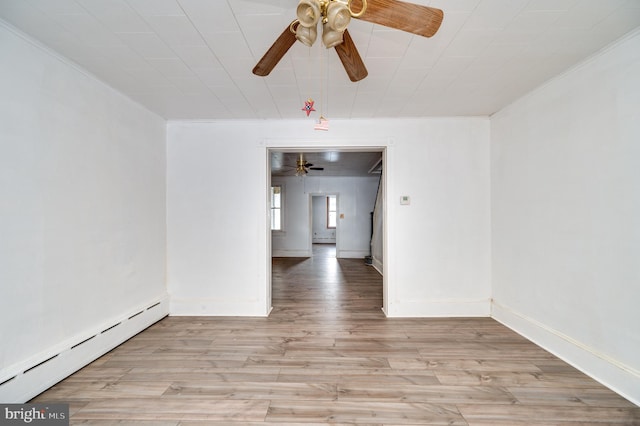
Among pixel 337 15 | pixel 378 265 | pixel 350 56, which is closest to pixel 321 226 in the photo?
pixel 378 265

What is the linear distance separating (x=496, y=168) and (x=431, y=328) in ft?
6.86

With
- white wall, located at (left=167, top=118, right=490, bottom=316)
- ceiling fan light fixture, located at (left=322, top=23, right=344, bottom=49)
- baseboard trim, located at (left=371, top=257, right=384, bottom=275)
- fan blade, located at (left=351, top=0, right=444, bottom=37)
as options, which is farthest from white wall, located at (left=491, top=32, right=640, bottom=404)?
baseboard trim, located at (left=371, top=257, right=384, bottom=275)

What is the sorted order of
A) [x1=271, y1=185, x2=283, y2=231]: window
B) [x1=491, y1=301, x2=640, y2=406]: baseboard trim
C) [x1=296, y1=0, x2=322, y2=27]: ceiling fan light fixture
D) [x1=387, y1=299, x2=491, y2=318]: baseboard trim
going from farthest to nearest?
[x1=271, y1=185, x2=283, y2=231]: window
[x1=387, y1=299, x2=491, y2=318]: baseboard trim
[x1=491, y1=301, x2=640, y2=406]: baseboard trim
[x1=296, y1=0, x2=322, y2=27]: ceiling fan light fixture

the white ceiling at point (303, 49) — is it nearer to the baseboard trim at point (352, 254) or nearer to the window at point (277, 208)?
the window at point (277, 208)

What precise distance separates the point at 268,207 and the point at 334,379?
84.4 inches

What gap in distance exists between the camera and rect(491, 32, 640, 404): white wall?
176cm

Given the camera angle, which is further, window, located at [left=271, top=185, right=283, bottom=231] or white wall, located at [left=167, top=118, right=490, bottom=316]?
window, located at [left=271, top=185, right=283, bottom=231]

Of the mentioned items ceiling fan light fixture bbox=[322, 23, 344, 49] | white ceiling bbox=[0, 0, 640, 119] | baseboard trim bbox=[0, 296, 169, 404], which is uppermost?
white ceiling bbox=[0, 0, 640, 119]

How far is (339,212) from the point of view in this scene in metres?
7.73

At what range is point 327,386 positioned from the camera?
73.6 inches

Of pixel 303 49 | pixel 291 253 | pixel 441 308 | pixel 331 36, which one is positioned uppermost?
pixel 303 49

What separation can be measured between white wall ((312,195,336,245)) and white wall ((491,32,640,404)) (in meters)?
9.36

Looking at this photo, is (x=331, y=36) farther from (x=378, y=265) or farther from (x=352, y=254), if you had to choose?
(x=352, y=254)

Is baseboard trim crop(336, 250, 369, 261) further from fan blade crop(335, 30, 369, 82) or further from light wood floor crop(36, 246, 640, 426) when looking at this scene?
fan blade crop(335, 30, 369, 82)
